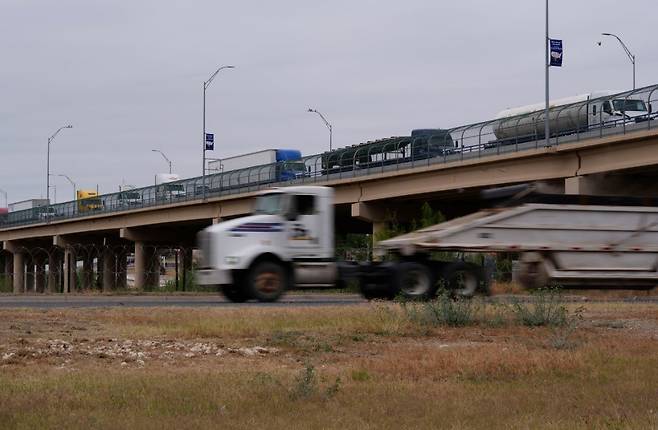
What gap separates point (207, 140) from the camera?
7444cm

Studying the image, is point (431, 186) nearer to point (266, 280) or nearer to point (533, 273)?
point (266, 280)

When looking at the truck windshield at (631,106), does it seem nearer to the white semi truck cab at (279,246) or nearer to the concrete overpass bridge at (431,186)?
the concrete overpass bridge at (431,186)

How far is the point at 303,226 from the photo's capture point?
91.4 ft

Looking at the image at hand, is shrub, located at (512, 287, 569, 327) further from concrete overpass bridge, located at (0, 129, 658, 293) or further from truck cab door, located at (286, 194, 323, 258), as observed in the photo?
truck cab door, located at (286, 194, 323, 258)

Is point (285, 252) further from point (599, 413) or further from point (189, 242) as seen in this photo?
point (189, 242)

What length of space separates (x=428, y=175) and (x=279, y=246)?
23.6 meters

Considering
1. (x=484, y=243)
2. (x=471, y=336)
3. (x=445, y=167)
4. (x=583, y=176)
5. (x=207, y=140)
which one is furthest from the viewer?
(x=207, y=140)

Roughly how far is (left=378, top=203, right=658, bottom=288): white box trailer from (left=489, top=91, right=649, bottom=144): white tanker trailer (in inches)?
1131

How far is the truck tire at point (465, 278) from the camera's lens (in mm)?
25177

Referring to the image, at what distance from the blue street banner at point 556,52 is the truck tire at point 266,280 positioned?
21624 millimetres

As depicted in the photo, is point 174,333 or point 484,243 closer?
point 484,243

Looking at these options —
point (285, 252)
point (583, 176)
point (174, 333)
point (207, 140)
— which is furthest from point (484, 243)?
point (207, 140)

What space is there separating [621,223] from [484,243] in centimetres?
224

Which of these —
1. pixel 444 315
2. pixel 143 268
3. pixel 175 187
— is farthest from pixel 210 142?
pixel 444 315
